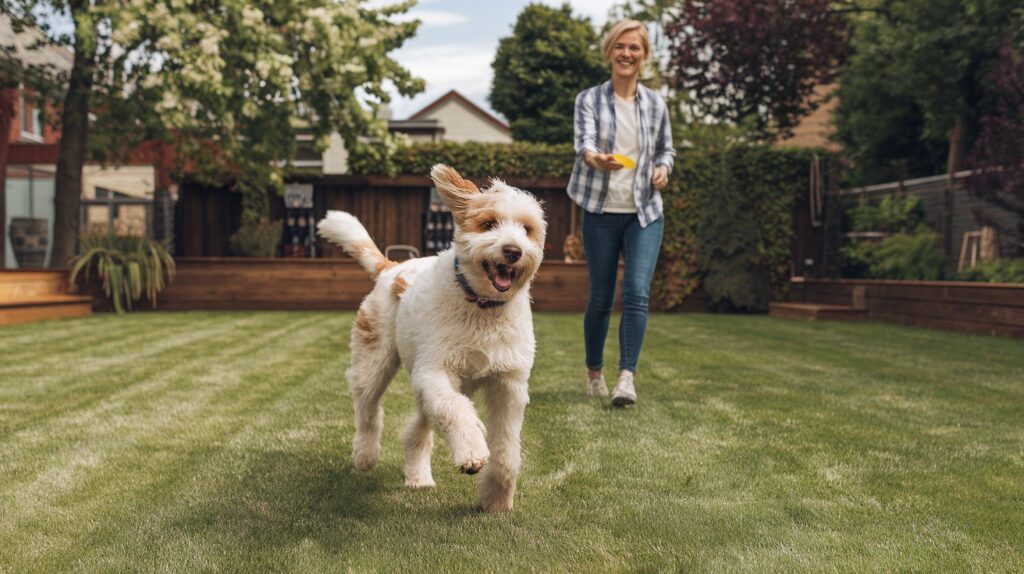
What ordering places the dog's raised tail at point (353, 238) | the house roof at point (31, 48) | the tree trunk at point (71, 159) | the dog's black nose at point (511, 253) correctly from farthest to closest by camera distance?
1. the house roof at point (31, 48)
2. the tree trunk at point (71, 159)
3. the dog's raised tail at point (353, 238)
4. the dog's black nose at point (511, 253)

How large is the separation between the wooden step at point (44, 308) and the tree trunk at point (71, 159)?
1.25 m

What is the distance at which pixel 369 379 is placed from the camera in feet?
11.9

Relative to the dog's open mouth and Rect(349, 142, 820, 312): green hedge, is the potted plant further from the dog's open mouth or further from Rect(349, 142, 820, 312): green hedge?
the dog's open mouth

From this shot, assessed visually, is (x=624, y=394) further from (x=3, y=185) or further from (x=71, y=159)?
(x=3, y=185)

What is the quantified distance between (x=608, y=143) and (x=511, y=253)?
264cm

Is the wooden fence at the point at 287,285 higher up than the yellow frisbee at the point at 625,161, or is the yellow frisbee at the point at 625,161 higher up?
the yellow frisbee at the point at 625,161

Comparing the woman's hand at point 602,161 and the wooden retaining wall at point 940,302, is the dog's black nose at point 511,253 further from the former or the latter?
the wooden retaining wall at point 940,302

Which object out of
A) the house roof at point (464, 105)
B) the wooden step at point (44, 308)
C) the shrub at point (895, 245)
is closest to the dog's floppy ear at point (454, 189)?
the wooden step at point (44, 308)

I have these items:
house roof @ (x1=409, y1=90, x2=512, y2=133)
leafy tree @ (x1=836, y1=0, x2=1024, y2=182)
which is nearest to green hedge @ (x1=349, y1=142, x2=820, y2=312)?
leafy tree @ (x1=836, y1=0, x2=1024, y2=182)

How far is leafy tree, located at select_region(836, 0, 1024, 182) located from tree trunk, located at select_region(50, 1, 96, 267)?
13.8 m

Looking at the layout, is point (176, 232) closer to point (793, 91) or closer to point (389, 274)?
point (389, 274)

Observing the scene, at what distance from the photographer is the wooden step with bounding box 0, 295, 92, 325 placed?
10.7 metres

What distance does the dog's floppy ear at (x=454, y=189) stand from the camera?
3.04 m

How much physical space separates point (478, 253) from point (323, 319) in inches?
370
